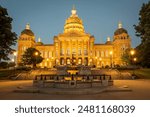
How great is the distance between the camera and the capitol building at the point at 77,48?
88312 mm

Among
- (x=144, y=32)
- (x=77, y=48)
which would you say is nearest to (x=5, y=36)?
(x=144, y=32)

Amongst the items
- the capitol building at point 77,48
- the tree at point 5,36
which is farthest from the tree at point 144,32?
the capitol building at point 77,48

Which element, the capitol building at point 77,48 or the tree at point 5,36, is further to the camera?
the capitol building at point 77,48

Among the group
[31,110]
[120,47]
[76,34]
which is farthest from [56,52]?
[31,110]

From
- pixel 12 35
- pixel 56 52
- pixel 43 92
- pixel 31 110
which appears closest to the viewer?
pixel 31 110

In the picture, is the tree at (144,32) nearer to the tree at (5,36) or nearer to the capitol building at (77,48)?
the tree at (5,36)

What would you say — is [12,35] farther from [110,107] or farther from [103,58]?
[103,58]

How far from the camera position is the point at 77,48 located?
89688 mm

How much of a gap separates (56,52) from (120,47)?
121 ft

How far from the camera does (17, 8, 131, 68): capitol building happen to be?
88312 mm

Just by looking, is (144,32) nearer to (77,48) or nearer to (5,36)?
(5,36)

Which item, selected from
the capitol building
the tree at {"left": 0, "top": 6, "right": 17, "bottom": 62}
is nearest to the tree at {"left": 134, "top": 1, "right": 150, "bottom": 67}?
the tree at {"left": 0, "top": 6, "right": 17, "bottom": 62}

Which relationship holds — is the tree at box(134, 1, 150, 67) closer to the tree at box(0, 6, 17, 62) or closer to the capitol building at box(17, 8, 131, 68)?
the tree at box(0, 6, 17, 62)

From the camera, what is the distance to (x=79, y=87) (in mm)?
18500
